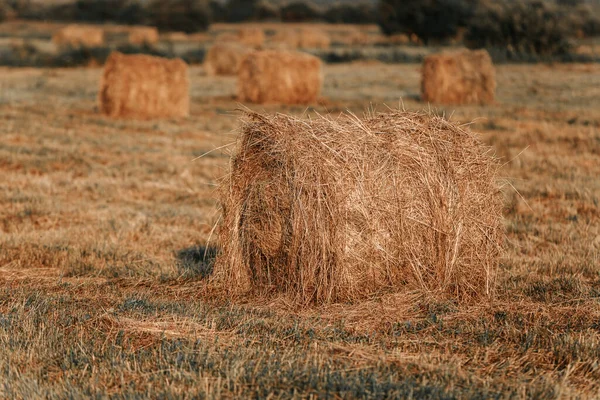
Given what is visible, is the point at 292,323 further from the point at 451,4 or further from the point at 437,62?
the point at 451,4

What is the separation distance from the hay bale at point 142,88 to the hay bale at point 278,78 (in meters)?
3.46

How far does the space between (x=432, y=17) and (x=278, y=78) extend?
1283 inches

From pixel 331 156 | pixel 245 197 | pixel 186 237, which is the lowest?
pixel 186 237

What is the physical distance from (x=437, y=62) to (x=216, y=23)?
209 ft

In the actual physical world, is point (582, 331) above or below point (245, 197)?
below

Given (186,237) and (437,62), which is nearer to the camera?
(186,237)

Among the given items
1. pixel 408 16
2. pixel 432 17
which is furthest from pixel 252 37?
pixel 432 17

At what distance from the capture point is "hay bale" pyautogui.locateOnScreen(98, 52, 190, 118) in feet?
65.6

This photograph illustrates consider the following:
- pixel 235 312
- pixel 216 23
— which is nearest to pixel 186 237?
pixel 235 312

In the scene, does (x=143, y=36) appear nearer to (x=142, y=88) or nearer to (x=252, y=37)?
(x=252, y=37)

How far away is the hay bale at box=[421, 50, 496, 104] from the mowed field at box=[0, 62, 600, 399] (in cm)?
855

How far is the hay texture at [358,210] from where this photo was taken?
6438mm

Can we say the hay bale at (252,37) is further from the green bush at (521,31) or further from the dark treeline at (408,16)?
the green bush at (521,31)

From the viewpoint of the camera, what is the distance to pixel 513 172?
13.4m
